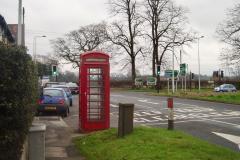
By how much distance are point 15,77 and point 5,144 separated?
0.97 meters

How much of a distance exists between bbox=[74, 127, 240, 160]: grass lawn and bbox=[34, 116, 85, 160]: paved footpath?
0.26 meters

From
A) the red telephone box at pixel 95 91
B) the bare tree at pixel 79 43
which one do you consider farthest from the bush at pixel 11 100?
the bare tree at pixel 79 43

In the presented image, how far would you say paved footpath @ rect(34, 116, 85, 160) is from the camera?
1147 cm

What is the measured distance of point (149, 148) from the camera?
33.9 feet

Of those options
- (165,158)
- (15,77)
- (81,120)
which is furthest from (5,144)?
(81,120)

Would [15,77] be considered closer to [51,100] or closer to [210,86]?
[51,100]

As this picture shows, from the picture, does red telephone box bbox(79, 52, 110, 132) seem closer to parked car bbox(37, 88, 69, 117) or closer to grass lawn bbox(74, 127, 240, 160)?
grass lawn bbox(74, 127, 240, 160)

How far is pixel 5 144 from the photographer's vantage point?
7277mm

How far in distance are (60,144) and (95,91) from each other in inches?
134

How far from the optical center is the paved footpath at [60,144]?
452 inches

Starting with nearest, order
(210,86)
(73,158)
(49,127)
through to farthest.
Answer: (73,158) → (49,127) → (210,86)

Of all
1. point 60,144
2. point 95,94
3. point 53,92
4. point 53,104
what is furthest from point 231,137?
point 53,92

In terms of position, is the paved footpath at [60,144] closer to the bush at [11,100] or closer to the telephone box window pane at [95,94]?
the telephone box window pane at [95,94]

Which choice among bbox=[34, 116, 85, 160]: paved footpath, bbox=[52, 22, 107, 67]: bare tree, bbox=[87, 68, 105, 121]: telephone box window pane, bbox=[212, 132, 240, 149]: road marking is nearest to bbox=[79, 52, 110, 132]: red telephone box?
bbox=[87, 68, 105, 121]: telephone box window pane
